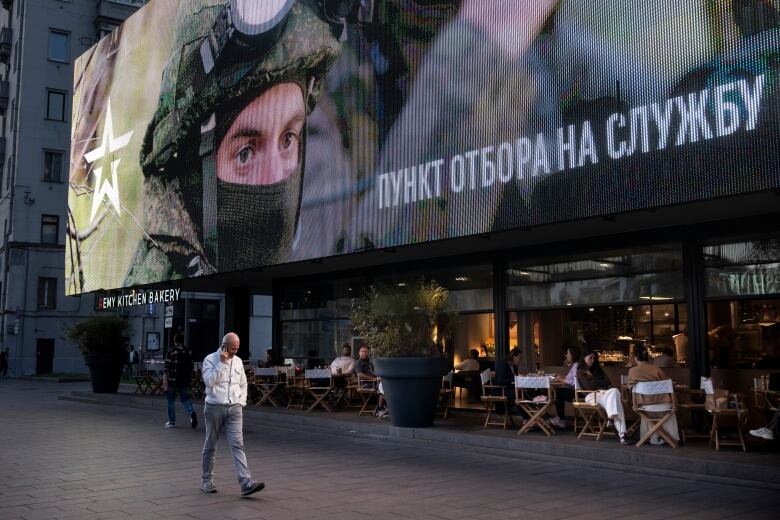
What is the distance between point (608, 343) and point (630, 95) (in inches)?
257

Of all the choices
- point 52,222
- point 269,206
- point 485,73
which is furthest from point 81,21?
point 485,73

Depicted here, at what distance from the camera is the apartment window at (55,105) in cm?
4284

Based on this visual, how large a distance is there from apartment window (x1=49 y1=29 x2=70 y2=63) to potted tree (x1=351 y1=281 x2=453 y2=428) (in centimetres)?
3744

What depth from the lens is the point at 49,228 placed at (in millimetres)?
41969

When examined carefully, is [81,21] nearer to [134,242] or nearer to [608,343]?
[134,242]

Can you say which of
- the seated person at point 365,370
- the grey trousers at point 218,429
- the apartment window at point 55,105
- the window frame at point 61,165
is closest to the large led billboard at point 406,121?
the seated person at point 365,370

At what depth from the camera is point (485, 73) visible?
1323 centimetres

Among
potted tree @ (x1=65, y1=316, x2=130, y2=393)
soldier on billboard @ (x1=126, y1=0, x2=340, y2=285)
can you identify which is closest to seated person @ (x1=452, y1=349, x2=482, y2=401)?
soldier on billboard @ (x1=126, y1=0, x2=340, y2=285)

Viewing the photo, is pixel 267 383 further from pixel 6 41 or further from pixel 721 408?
pixel 6 41

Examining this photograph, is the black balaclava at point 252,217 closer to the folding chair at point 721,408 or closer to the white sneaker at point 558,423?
the white sneaker at point 558,423

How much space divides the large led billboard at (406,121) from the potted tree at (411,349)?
1481 mm

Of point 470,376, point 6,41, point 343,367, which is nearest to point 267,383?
point 343,367

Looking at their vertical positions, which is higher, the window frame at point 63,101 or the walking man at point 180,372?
the window frame at point 63,101

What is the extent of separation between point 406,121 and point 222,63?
7.62 m
